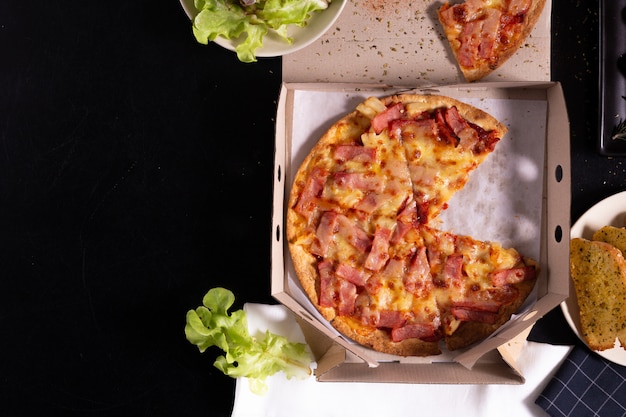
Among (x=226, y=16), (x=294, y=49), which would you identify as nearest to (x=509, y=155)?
(x=294, y=49)

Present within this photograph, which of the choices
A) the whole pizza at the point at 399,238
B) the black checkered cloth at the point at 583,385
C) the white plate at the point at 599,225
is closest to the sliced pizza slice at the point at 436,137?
the whole pizza at the point at 399,238

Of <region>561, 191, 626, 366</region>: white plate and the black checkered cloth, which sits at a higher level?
<region>561, 191, 626, 366</region>: white plate

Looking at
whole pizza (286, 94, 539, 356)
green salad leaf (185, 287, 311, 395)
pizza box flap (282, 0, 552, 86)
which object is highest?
pizza box flap (282, 0, 552, 86)

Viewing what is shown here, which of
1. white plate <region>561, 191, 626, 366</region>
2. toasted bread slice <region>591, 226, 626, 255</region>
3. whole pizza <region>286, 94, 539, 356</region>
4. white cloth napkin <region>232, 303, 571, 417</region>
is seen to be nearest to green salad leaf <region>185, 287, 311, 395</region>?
white cloth napkin <region>232, 303, 571, 417</region>

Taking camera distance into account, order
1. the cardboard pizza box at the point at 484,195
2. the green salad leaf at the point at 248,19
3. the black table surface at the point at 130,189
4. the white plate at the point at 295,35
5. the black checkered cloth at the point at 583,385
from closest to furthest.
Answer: the green salad leaf at the point at 248,19, the white plate at the point at 295,35, the cardboard pizza box at the point at 484,195, the black checkered cloth at the point at 583,385, the black table surface at the point at 130,189

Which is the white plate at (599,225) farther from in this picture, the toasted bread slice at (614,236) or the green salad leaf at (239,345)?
the green salad leaf at (239,345)

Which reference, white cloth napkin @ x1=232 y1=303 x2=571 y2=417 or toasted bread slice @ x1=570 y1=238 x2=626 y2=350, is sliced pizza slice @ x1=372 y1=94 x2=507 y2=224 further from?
white cloth napkin @ x1=232 y1=303 x2=571 y2=417

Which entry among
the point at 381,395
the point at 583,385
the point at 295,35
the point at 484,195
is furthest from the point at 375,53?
the point at 583,385
